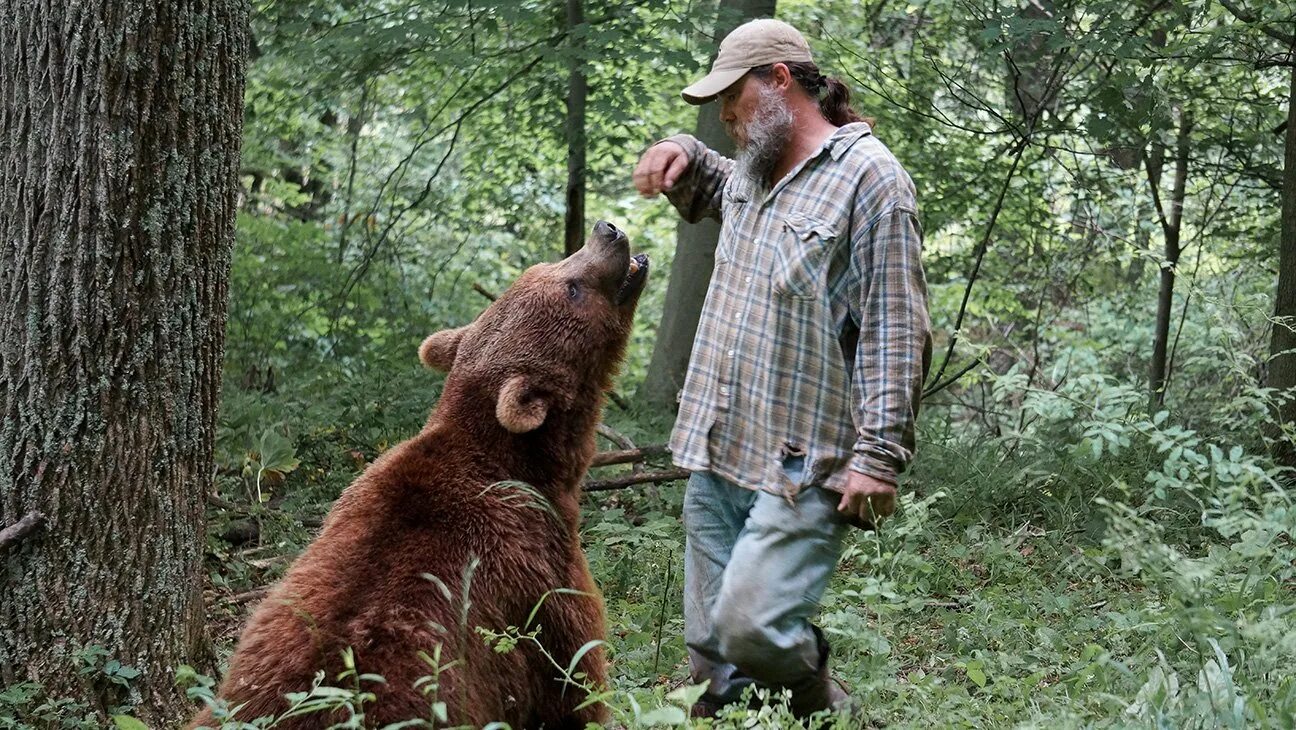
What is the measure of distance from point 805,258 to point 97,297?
2.45 m

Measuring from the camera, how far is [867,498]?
3.56 m

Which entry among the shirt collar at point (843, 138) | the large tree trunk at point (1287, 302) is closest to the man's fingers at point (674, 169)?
the shirt collar at point (843, 138)

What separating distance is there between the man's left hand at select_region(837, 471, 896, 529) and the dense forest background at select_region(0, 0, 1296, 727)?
0.32 metres

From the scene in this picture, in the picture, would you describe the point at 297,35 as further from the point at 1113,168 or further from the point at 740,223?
the point at 1113,168

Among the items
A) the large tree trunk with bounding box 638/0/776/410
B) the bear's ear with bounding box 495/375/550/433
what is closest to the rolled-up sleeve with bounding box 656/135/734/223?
the bear's ear with bounding box 495/375/550/433

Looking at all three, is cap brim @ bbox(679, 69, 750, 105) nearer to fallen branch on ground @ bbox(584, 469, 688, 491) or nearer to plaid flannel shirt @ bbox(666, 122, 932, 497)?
plaid flannel shirt @ bbox(666, 122, 932, 497)

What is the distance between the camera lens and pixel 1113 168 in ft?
35.6

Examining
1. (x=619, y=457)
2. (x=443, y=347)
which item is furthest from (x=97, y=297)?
(x=619, y=457)

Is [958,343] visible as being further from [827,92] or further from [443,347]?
[443,347]

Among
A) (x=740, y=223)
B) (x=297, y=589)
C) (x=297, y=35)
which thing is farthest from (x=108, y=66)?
(x=297, y=35)

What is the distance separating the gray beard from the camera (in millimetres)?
3918

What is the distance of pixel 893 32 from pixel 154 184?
9.31 metres

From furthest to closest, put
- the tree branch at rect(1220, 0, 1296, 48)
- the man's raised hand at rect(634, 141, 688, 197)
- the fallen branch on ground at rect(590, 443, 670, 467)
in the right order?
the tree branch at rect(1220, 0, 1296, 48), the fallen branch on ground at rect(590, 443, 670, 467), the man's raised hand at rect(634, 141, 688, 197)

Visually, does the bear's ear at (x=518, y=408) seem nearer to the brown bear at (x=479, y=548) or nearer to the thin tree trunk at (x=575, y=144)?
the brown bear at (x=479, y=548)
